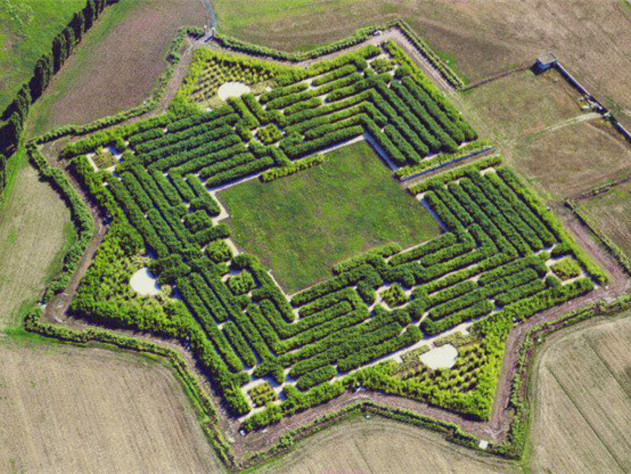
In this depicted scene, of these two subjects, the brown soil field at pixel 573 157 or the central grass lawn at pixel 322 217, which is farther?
the brown soil field at pixel 573 157

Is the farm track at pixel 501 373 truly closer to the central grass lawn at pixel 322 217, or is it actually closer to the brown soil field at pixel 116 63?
the brown soil field at pixel 116 63

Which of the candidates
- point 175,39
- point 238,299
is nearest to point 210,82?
point 175,39

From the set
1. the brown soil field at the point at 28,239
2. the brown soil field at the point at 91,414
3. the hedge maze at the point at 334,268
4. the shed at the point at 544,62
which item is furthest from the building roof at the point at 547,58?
the brown soil field at the point at 28,239

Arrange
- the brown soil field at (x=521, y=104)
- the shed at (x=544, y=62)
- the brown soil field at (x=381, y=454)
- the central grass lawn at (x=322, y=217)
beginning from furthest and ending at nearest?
1. the shed at (x=544, y=62)
2. the brown soil field at (x=521, y=104)
3. the central grass lawn at (x=322, y=217)
4. the brown soil field at (x=381, y=454)

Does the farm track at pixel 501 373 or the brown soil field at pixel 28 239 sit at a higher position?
the brown soil field at pixel 28 239

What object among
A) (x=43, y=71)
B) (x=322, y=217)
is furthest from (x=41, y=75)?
(x=322, y=217)

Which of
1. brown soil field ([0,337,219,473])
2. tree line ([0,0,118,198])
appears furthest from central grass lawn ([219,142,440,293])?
tree line ([0,0,118,198])
